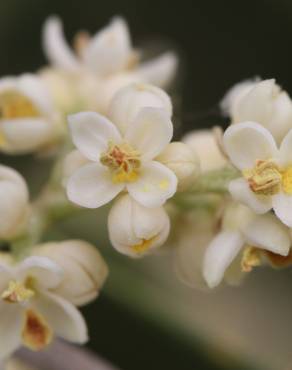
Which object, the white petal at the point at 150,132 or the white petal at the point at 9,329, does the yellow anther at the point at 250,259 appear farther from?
the white petal at the point at 9,329

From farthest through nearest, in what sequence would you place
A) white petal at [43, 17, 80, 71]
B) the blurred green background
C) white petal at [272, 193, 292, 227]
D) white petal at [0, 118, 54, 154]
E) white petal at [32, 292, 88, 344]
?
the blurred green background → white petal at [43, 17, 80, 71] → white petal at [0, 118, 54, 154] → white petal at [32, 292, 88, 344] → white petal at [272, 193, 292, 227]

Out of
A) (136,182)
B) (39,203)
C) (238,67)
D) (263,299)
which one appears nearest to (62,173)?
(39,203)

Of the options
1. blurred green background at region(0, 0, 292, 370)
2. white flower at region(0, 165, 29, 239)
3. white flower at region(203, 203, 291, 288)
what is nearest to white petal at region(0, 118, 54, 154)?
white flower at region(0, 165, 29, 239)

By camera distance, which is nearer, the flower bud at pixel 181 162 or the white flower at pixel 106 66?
the flower bud at pixel 181 162

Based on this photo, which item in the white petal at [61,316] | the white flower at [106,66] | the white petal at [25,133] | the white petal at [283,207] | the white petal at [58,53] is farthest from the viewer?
the white petal at [58,53]

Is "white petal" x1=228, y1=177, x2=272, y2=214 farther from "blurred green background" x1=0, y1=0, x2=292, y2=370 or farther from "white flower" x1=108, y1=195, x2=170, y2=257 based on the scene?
"blurred green background" x1=0, y1=0, x2=292, y2=370

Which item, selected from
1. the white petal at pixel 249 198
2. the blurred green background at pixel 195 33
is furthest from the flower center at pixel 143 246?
the blurred green background at pixel 195 33

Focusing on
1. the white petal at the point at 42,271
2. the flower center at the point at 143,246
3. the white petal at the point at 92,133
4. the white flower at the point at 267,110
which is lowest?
the white petal at the point at 42,271
